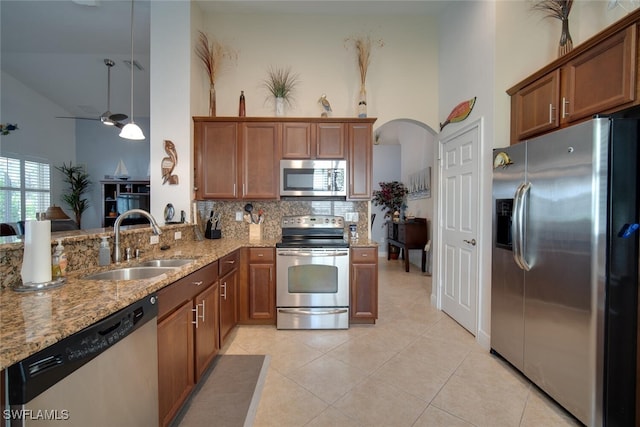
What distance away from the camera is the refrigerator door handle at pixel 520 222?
1925mm

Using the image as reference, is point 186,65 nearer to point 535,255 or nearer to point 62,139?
point 535,255

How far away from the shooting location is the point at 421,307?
3512mm

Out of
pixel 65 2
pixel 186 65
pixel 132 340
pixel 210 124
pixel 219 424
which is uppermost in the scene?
A: pixel 65 2

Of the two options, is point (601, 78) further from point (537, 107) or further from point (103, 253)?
point (103, 253)

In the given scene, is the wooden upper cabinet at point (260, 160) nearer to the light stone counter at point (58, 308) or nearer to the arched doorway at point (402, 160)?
the light stone counter at point (58, 308)

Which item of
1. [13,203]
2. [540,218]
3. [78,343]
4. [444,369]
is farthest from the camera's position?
[13,203]

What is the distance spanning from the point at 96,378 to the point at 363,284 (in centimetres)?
232

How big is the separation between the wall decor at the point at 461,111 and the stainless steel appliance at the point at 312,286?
6.02 ft

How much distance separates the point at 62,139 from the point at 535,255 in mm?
9270

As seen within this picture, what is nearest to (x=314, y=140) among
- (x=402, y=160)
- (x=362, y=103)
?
(x=362, y=103)

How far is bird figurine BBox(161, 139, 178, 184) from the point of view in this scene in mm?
3055

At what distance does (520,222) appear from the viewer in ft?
6.34

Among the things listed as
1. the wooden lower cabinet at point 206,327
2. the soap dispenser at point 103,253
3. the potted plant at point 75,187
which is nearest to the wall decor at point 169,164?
the soap dispenser at point 103,253

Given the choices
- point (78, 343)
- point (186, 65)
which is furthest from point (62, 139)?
point (78, 343)
